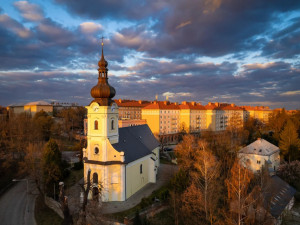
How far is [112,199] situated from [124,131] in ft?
33.0

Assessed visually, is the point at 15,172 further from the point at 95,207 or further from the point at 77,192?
the point at 95,207

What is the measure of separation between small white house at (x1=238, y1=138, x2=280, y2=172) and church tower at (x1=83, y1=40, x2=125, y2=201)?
25.7 m

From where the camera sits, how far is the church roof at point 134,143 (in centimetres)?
2892

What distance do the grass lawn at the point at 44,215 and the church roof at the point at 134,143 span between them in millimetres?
10190

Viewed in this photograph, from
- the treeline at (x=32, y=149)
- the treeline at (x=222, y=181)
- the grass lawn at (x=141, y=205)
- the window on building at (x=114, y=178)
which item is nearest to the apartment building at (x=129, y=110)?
the treeline at (x=32, y=149)

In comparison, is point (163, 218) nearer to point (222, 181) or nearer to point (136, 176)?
point (136, 176)

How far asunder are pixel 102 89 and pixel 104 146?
711 cm

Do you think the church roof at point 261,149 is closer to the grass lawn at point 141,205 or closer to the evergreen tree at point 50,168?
the grass lawn at point 141,205

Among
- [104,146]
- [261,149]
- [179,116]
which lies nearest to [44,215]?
[104,146]

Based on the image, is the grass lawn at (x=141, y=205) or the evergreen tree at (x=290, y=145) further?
the evergreen tree at (x=290, y=145)

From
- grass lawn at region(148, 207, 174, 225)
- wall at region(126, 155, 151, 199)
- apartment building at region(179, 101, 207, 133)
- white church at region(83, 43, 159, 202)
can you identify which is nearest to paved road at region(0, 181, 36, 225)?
white church at region(83, 43, 159, 202)

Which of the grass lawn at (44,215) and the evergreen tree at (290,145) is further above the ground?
the evergreen tree at (290,145)

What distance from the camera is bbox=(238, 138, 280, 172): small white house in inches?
1617

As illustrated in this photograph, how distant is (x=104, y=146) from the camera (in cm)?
2698
